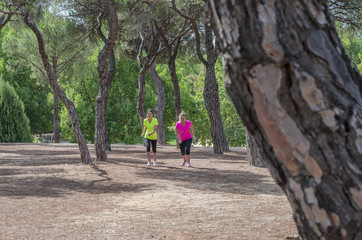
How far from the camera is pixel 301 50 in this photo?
5.74 feet

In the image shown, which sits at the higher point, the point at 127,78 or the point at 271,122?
the point at 127,78

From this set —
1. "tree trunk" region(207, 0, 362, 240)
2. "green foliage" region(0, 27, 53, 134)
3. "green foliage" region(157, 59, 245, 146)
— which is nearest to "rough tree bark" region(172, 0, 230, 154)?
"green foliage" region(157, 59, 245, 146)

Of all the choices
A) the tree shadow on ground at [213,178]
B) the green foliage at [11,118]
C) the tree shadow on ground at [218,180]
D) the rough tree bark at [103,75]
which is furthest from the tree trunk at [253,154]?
the green foliage at [11,118]

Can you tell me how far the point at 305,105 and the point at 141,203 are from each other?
22.6 ft

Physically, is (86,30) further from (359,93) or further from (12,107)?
(359,93)

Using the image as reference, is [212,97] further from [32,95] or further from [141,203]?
[32,95]

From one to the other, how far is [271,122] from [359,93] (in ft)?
1.08

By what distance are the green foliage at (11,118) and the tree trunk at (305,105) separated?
107 ft

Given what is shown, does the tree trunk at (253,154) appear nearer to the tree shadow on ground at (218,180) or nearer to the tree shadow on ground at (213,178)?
the tree shadow on ground at (213,178)

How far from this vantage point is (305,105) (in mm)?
1733

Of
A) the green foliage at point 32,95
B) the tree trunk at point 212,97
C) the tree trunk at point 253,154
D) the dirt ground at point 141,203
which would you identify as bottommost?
the dirt ground at point 141,203

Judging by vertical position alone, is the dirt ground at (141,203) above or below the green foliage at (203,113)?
below

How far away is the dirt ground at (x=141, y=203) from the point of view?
6.06 m

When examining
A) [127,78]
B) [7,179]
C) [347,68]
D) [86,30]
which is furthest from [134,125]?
[347,68]
